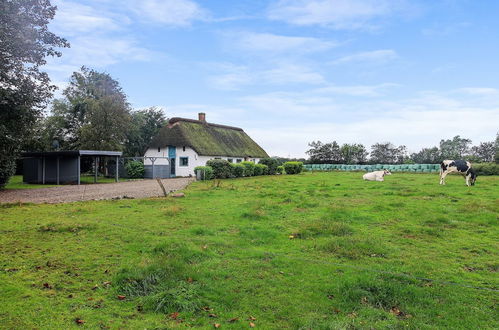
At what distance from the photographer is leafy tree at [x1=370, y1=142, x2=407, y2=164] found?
5959cm

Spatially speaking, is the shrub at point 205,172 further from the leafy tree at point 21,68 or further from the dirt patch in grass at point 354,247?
the dirt patch in grass at point 354,247

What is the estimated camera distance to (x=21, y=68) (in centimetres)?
1780

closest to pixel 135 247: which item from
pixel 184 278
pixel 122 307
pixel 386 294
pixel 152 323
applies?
pixel 184 278

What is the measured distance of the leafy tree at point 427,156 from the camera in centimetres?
5252

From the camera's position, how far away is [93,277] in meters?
5.05

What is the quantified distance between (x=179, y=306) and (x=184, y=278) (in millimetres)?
772

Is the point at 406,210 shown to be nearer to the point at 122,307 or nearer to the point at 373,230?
the point at 373,230

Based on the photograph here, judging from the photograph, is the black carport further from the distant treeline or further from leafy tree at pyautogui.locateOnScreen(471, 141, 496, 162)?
leafy tree at pyautogui.locateOnScreen(471, 141, 496, 162)

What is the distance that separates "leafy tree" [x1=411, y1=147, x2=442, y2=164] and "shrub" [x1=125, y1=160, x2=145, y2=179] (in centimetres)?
4421

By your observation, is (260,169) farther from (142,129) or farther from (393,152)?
(393,152)

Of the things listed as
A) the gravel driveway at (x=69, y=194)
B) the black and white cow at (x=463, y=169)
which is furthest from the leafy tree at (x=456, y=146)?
the gravel driveway at (x=69, y=194)

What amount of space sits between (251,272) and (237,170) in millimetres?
25067

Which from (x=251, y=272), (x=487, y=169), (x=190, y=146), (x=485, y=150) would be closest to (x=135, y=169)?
(x=190, y=146)

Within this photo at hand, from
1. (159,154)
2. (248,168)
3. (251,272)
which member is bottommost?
(251,272)
